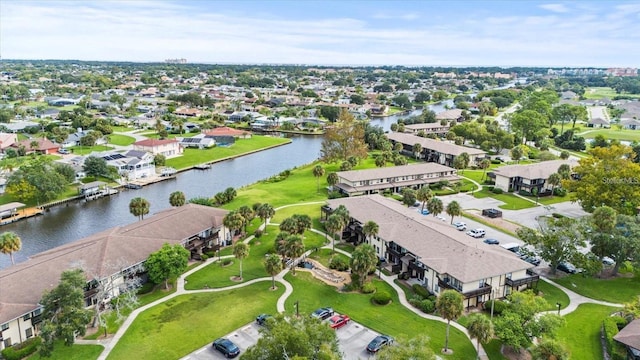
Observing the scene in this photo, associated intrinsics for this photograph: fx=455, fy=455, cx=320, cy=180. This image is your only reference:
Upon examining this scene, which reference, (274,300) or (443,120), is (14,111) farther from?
(274,300)

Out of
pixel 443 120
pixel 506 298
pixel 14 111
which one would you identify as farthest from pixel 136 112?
pixel 506 298

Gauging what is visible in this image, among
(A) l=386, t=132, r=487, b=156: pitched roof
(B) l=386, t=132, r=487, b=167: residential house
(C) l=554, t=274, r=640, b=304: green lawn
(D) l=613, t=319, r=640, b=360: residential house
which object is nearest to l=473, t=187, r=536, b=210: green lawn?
(B) l=386, t=132, r=487, b=167: residential house

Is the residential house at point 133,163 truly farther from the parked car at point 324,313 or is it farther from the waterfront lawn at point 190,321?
the parked car at point 324,313

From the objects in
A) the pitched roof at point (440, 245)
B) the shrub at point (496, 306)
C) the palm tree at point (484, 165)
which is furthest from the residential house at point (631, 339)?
the palm tree at point (484, 165)

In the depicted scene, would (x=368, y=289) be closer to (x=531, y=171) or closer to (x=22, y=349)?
(x=22, y=349)

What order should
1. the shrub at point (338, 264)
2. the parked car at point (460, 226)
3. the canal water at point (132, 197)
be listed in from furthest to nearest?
1. the canal water at point (132, 197)
2. the parked car at point (460, 226)
3. the shrub at point (338, 264)
